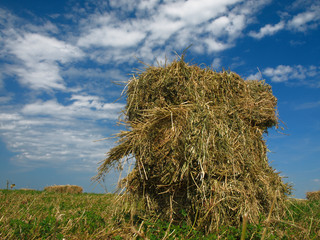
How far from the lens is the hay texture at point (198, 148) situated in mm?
3883

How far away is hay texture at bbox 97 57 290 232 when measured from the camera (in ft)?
12.7

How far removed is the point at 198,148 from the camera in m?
3.82

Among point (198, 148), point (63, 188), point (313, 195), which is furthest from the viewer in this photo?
point (63, 188)

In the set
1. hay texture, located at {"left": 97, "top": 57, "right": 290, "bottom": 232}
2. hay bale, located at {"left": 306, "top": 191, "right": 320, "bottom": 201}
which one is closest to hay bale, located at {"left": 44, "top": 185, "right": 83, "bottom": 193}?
hay texture, located at {"left": 97, "top": 57, "right": 290, "bottom": 232}

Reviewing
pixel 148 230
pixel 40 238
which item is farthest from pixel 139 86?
pixel 40 238

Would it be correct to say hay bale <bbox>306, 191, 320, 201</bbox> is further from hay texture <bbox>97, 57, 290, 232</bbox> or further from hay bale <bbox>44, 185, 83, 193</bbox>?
hay bale <bbox>44, 185, 83, 193</bbox>

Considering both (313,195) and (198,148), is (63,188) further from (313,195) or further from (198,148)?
(313,195)

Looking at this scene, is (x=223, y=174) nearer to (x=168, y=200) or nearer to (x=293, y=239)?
(x=168, y=200)

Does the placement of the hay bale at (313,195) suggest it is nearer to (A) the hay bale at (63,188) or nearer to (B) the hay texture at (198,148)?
(B) the hay texture at (198,148)

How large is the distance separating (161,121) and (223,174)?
1.32m

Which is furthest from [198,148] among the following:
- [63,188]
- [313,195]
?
[63,188]

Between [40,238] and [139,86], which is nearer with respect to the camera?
[40,238]

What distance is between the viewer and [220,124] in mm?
4312

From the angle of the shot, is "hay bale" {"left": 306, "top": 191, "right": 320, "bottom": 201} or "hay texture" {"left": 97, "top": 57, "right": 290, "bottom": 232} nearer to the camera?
"hay texture" {"left": 97, "top": 57, "right": 290, "bottom": 232}
